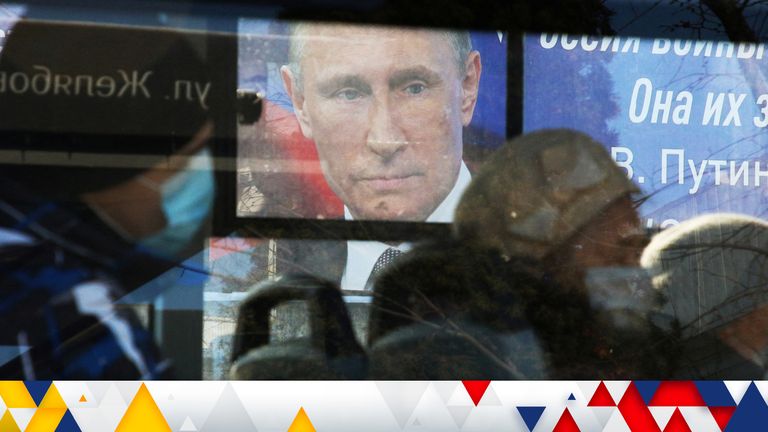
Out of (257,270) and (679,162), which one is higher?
(679,162)

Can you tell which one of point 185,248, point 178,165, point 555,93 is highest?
point 555,93

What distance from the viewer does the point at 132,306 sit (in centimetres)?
244

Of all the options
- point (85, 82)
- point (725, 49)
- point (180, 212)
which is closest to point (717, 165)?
point (725, 49)

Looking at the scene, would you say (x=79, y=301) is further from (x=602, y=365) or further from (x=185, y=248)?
(x=602, y=365)

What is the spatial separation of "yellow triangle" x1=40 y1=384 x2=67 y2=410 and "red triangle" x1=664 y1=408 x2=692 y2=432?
1585 mm

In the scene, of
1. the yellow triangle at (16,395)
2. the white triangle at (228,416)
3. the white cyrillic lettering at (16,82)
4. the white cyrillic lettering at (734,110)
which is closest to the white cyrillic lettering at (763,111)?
the white cyrillic lettering at (734,110)

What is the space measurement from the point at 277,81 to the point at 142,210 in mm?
477

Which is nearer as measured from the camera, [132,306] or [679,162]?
[132,306]

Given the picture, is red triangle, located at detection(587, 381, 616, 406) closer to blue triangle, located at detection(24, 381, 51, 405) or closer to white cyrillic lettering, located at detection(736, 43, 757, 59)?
white cyrillic lettering, located at detection(736, 43, 757, 59)

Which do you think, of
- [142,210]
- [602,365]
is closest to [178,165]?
[142,210]

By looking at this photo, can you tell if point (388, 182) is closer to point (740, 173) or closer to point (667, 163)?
point (667, 163)

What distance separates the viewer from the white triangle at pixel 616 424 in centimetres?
259

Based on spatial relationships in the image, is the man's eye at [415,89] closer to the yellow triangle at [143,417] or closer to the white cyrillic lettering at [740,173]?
the white cyrillic lettering at [740,173]

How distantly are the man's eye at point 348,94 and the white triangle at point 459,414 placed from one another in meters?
0.85
